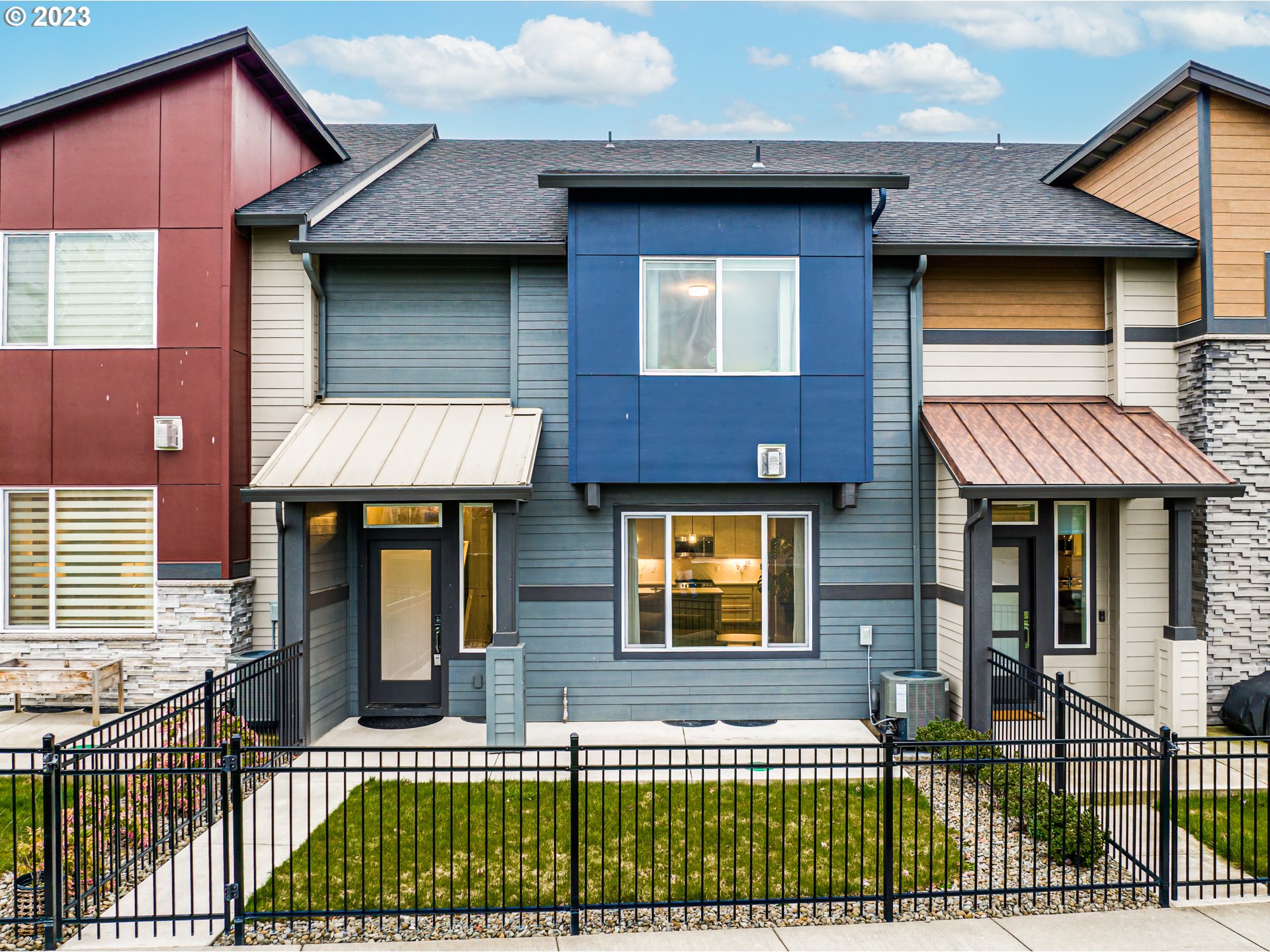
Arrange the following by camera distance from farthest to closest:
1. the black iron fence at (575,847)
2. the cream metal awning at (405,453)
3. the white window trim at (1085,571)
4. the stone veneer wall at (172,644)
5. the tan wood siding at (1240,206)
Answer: the white window trim at (1085,571)
the tan wood siding at (1240,206)
the stone veneer wall at (172,644)
the cream metal awning at (405,453)
the black iron fence at (575,847)

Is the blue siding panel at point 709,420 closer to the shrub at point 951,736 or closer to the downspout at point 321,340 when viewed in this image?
the shrub at point 951,736

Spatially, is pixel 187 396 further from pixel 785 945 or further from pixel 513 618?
pixel 785 945

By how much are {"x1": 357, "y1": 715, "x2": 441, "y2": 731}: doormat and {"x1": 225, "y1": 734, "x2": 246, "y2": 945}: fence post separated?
4.23 m

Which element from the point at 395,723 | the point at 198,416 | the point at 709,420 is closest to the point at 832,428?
the point at 709,420

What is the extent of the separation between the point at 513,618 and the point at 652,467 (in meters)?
2.32

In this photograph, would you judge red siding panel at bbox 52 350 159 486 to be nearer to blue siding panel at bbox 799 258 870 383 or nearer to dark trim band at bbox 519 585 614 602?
dark trim band at bbox 519 585 614 602

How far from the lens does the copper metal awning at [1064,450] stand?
850cm

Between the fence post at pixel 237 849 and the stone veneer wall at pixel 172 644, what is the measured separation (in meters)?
4.71

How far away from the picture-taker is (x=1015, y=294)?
393 inches

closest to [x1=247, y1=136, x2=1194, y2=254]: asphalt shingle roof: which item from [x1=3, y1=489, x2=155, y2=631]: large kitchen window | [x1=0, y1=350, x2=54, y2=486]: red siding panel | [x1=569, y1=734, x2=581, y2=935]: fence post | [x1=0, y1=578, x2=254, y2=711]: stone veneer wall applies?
[x1=0, y1=350, x2=54, y2=486]: red siding panel

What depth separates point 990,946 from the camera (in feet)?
15.6

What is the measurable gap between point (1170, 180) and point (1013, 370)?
10.5ft

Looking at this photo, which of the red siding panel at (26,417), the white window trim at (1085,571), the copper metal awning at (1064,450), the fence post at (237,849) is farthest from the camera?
the white window trim at (1085,571)

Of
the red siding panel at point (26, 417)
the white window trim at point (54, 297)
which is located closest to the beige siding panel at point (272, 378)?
the white window trim at point (54, 297)
